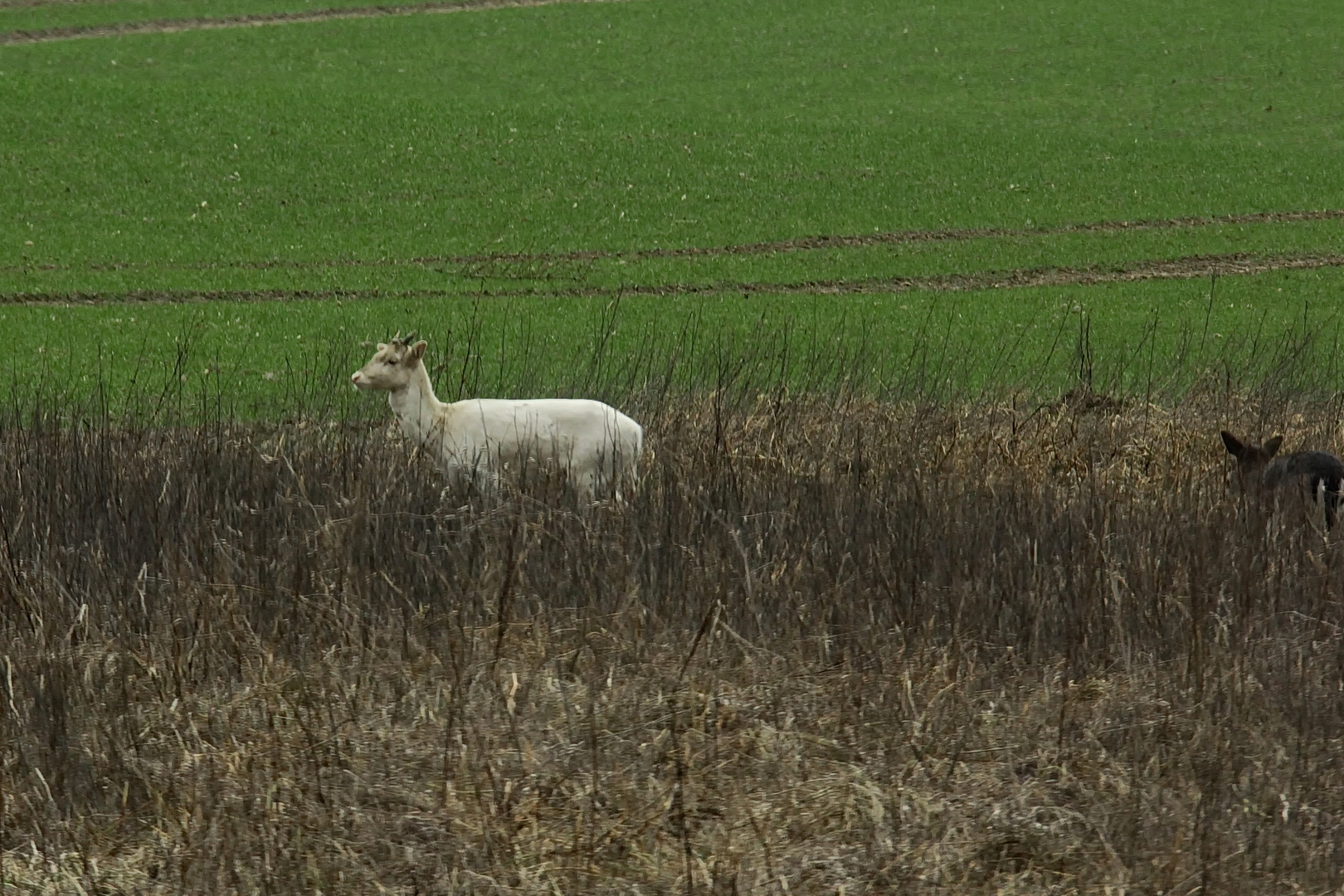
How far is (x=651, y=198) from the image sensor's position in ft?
95.5

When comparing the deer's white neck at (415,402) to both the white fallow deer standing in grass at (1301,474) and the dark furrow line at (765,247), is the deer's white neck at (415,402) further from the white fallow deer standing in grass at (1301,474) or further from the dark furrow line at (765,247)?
the dark furrow line at (765,247)

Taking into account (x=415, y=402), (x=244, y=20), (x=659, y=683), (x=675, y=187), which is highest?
(x=659, y=683)

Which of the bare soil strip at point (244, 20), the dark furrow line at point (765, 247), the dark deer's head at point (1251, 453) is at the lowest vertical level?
the dark furrow line at point (765, 247)

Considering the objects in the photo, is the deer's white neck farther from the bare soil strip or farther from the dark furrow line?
the bare soil strip

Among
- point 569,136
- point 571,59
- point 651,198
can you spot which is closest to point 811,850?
point 651,198

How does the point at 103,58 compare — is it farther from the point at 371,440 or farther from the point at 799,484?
the point at 799,484

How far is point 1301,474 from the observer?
30.6 feet

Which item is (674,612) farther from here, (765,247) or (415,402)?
(765,247)

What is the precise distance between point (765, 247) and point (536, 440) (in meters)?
16.5

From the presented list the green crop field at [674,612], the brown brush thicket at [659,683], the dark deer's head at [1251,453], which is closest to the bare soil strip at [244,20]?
the green crop field at [674,612]

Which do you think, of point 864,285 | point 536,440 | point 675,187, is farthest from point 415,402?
point 675,187

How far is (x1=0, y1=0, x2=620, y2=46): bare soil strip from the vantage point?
3941 cm

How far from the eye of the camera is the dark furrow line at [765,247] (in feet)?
79.8

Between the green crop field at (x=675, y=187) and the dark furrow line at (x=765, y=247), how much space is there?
96 millimetres
